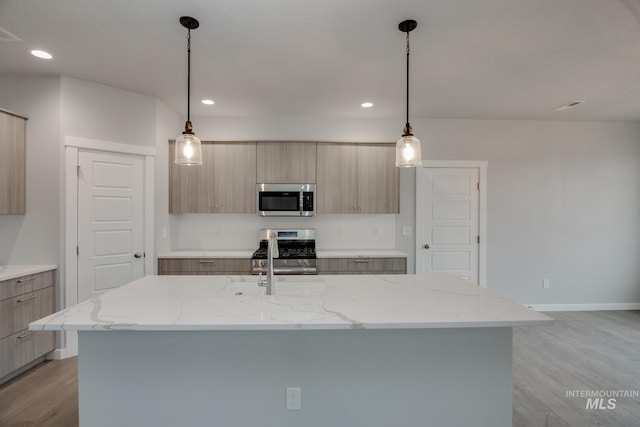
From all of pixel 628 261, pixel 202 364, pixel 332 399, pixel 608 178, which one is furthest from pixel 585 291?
pixel 202 364

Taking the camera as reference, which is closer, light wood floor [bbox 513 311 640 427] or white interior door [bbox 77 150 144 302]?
light wood floor [bbox 513 311 640 427]

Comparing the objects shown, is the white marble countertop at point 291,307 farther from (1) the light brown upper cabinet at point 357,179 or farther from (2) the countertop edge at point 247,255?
(1) the light brown upper cabinet at point 357,179

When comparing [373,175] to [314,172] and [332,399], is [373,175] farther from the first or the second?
[332,399]

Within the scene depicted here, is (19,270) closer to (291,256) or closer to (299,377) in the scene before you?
(291,256)

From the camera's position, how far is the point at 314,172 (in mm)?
3604

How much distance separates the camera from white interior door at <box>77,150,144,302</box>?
111 inches

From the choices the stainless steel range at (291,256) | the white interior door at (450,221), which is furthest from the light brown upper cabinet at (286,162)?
the white interior door at (450,221)

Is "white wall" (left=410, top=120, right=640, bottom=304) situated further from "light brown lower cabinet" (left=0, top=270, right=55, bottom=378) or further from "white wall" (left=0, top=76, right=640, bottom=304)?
"light brown lower cabinet" (left=0, top=270, right=55, bottom=378)

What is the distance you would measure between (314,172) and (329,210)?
1.68ft

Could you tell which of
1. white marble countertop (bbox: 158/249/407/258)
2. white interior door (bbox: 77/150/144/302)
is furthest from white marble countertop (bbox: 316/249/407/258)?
white interior door (bbox: 77/150/144/302)

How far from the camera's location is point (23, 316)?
2.41 meters

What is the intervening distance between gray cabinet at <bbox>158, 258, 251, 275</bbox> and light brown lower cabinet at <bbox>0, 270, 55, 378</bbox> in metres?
0.95

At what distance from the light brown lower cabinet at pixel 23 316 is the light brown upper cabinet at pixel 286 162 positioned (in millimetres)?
2261

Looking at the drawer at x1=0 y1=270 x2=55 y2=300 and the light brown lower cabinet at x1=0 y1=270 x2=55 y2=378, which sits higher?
the drawer at x1=0 y1=270 x2=55 y2=300
